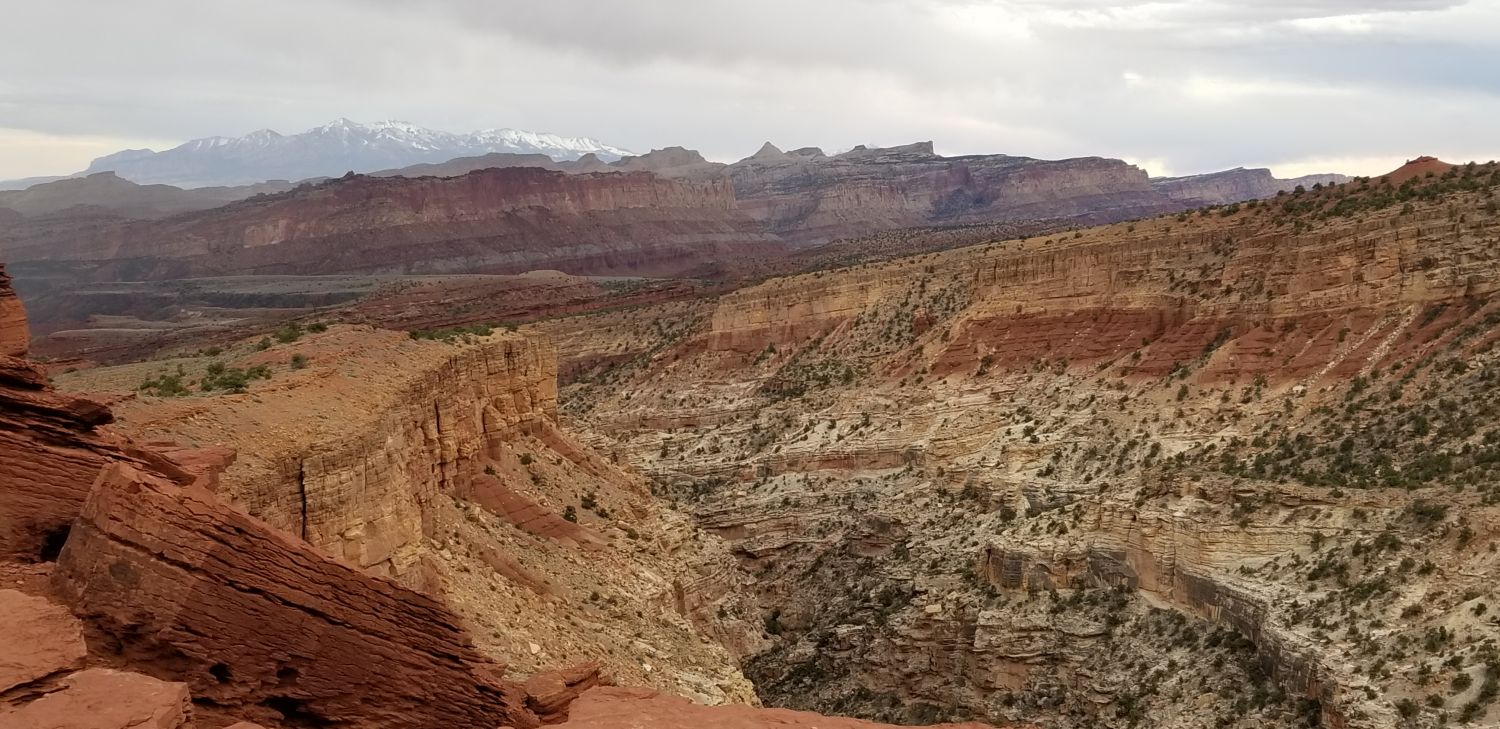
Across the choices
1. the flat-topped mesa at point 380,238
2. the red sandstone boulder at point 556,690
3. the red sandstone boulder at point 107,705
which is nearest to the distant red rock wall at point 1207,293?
the red sandstone boulder at point 556,690

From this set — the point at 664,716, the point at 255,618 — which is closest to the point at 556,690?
the point at 664,716

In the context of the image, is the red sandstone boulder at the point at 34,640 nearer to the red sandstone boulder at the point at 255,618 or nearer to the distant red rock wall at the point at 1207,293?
the red sandstone boulder at the point at 255,618

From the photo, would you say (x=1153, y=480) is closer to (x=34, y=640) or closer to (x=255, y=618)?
(x=255, y=618)

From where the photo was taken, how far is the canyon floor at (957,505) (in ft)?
53.4

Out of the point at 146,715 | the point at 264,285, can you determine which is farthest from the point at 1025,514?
the point at 264,285

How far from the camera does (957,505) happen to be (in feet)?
123

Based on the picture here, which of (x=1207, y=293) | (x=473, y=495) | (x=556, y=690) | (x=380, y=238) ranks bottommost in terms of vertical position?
(x=473, y=495)

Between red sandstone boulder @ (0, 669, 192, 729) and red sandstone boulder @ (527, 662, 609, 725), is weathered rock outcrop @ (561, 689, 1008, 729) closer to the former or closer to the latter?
red sandstone boulder @ (527, 662, 609, 725)

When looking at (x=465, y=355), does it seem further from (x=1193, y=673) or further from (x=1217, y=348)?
(x=1217, y=348)

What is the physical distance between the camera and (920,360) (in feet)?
168

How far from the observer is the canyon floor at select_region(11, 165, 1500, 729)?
16.3 meters

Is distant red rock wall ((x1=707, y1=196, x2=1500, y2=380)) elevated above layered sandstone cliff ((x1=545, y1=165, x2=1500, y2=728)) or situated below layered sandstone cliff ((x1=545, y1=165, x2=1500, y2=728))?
above

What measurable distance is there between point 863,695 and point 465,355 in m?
15.5

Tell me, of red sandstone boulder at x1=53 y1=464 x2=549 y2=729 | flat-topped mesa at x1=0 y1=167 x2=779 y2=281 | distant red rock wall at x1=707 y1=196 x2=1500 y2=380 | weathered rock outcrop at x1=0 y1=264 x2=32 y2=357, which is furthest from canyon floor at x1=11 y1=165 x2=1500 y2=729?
flat-topped mesa at x1=0 y1=167 x2=779 y2=281
